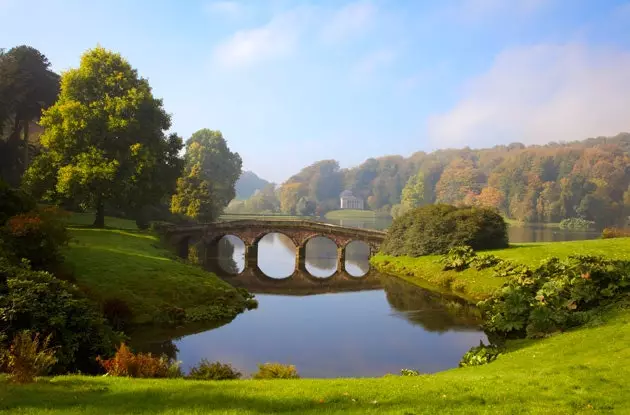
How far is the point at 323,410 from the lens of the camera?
11430 millimetres

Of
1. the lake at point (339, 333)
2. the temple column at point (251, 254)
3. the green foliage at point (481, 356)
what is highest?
the temple column at point (251, 254)

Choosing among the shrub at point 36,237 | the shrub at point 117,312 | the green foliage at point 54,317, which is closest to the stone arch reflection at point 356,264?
the shrub at point 117,312

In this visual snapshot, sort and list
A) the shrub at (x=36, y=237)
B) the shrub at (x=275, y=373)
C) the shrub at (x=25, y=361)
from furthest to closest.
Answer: the shrub at (x=36, y=237), the shrub at (x=275, y=373), the shrub at (x=25, y=361)

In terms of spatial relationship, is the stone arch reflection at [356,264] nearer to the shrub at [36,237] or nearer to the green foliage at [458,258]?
the green foliage at [458,258]

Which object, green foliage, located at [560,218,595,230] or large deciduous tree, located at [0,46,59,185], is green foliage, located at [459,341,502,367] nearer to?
Answer: large deciduous tree, located at [0,46,59,185]

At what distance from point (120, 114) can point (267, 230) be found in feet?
85.7

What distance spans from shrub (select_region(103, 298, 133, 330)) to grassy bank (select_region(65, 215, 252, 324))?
0.58 metres

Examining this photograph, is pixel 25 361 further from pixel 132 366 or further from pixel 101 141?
pixel 101 141

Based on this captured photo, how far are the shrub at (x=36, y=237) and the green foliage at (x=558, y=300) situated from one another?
25451 millimetres

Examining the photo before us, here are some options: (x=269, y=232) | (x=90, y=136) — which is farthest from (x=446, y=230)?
(x=90, y=136)

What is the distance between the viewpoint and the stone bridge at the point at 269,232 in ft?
216

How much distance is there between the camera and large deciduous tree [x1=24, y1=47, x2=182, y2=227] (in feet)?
157

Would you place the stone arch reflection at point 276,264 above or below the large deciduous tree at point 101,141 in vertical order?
below

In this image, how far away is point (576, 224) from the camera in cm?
13612
